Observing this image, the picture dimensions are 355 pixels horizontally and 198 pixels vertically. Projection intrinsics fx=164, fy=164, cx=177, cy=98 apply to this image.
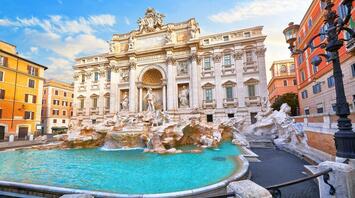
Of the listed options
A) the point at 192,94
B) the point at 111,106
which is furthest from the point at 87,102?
the point at 192,94

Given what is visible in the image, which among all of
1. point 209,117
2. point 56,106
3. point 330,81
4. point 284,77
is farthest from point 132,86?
point 284,77

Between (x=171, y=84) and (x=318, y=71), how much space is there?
1543 centimetres

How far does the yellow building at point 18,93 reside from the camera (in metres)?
19.4

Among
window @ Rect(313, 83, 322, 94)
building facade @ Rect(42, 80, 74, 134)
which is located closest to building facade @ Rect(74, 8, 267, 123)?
window @ Rect(313, 83, 322, 94)

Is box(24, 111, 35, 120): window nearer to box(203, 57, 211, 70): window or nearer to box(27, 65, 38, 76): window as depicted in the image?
box(27, 65, 38, 76): window

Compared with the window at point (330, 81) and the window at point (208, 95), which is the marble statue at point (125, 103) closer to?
the window at point (208, 95)

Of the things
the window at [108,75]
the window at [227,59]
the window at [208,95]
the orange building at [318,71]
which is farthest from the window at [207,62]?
the window at [108,75]

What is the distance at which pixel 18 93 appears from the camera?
21.0 meters

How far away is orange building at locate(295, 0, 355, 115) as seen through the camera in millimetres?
11875

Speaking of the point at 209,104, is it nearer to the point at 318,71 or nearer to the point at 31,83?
the point at 318,71

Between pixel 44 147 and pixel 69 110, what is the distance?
984 inches

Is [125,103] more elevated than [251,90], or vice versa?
[251,90]

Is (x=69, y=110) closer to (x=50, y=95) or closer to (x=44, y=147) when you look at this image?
(x=50, y=95)

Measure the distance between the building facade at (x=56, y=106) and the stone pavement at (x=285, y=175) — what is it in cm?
3217
